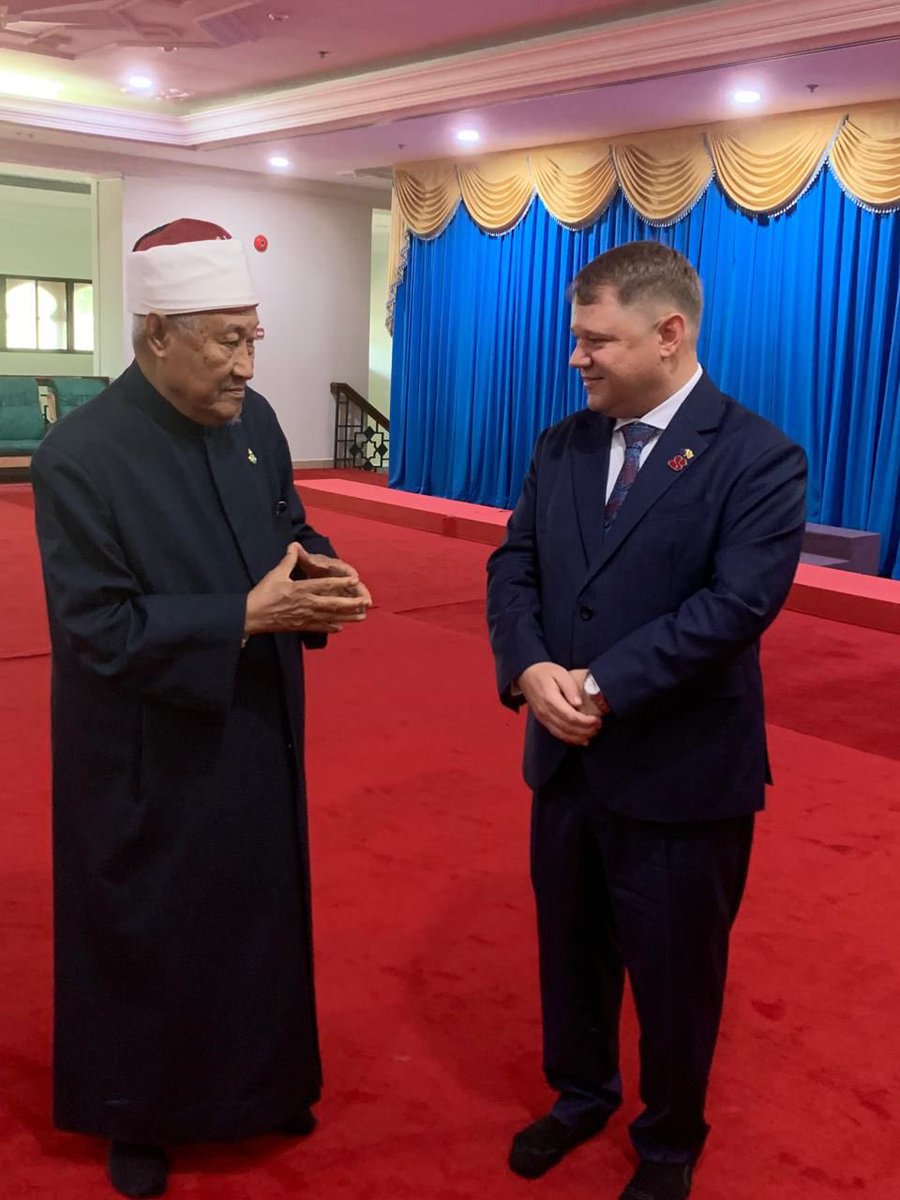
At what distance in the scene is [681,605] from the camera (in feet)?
5.62

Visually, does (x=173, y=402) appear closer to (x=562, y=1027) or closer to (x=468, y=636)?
(x=562, y=1027)

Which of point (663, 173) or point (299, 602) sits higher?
point (663, 173)

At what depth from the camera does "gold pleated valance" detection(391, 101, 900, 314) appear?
7578mm

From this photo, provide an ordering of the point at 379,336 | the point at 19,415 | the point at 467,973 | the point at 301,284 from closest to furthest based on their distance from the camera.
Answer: the point at 467,973, the point at 19,415, the point at 301,284, the point at 379,336

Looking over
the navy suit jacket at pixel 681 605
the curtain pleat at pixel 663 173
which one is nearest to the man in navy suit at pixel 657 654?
the navy suit jacket at pixel 681 605

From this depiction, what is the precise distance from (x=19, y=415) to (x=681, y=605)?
10252mm

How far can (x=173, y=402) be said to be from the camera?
1.76 meters

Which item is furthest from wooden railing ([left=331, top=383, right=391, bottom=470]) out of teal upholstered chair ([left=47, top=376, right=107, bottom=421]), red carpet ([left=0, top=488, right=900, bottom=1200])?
red carpet ([left=0, top=488, right=900, bottom=1200])

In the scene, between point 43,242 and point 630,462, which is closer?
point 630,462

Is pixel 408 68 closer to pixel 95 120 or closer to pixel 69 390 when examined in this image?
pixel 95 120

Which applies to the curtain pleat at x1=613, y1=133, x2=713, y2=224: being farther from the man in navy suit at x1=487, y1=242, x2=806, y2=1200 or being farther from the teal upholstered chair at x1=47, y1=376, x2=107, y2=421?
the man in navy suit at x1=487, y1=242, x2=806, y2=1200

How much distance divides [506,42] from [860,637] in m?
4.32

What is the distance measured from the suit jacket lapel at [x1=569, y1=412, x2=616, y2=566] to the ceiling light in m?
8.84

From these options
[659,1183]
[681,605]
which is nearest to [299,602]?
[681,605]
